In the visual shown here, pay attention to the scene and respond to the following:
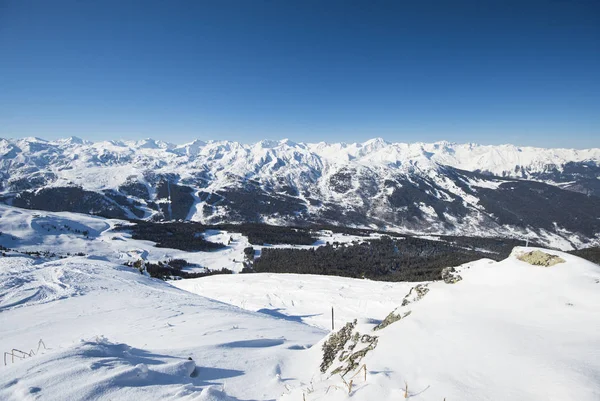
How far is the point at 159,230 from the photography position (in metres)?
150

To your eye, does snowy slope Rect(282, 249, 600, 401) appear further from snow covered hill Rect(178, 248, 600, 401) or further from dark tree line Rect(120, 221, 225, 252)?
dark tree line Rect(120, 221, 225, 252)

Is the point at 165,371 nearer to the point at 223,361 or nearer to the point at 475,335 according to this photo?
the point at 223,361

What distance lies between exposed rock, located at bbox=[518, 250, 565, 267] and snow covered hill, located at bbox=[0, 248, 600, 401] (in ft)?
0.80

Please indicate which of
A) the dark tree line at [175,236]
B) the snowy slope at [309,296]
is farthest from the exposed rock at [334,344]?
the dark tree line at [175,236]

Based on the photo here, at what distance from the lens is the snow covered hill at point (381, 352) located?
5074 millimetres

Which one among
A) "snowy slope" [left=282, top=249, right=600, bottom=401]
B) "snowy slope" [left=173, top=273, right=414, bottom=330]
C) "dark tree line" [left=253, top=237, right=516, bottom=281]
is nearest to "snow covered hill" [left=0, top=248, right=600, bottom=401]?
"snowy slope" [left=282, top=249, right=600, bottom=401]

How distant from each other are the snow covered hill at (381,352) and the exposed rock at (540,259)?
0.24 metres

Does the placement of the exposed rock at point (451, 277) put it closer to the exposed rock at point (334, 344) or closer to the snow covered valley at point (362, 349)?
the snow covered valley at point (362, 349)

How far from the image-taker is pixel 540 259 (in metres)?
9.71

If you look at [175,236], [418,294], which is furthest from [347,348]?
[175,236]

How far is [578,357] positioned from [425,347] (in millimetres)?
2647

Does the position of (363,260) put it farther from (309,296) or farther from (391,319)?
(391,319)

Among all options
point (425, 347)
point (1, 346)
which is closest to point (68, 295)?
point (1, 346)

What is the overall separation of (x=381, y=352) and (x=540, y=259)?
7.20 m
